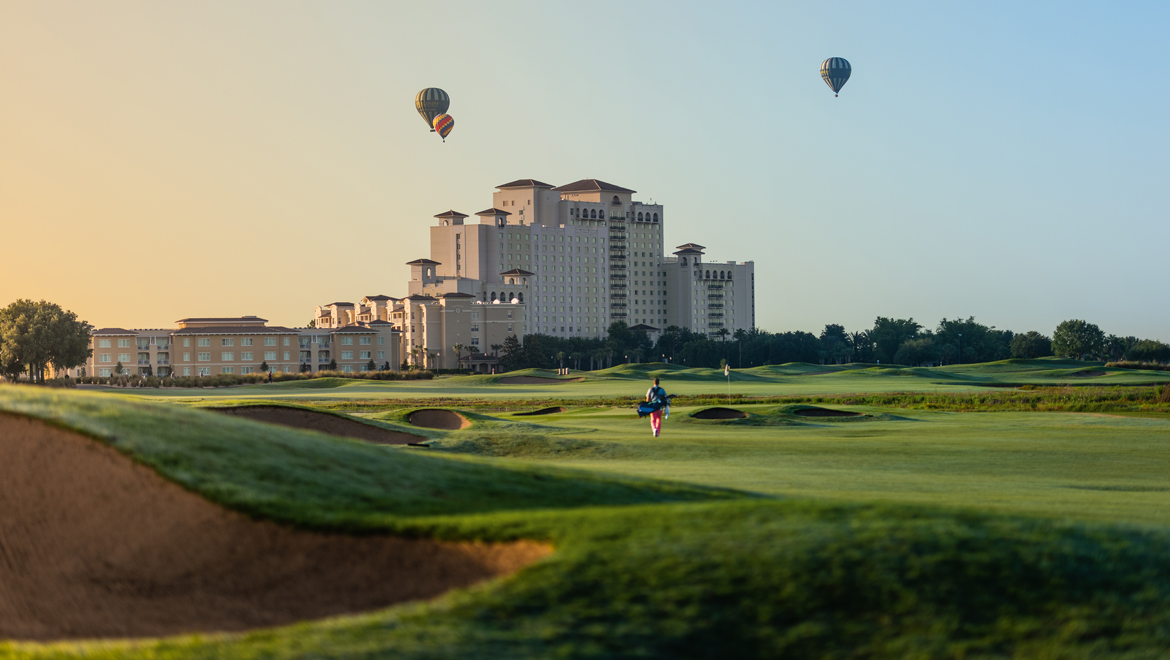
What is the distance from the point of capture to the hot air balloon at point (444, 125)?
135250mm

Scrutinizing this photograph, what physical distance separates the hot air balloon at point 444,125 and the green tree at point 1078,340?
10935cm

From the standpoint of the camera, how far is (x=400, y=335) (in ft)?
603

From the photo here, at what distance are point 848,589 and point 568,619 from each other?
8.88ft

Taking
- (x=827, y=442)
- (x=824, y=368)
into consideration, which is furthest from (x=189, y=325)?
(x=827, y=442)

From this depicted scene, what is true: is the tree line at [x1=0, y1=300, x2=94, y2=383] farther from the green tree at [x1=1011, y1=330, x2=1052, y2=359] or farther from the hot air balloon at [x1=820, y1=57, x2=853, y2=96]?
the green tree at [x1=1011, y1=330, x2=1052, y2=359]

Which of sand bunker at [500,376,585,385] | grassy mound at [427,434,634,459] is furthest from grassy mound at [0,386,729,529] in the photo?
sand bunker at [500,376,585,385]

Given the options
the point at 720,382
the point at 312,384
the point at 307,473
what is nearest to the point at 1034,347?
the point at 720,382

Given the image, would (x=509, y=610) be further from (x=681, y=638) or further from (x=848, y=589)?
(x=848, y=589)

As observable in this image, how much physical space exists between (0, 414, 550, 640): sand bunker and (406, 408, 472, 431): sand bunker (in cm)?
2887

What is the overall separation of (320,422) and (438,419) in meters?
8.87

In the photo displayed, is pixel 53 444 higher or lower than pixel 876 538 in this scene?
higher

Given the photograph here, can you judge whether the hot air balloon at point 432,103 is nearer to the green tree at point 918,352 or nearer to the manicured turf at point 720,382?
the manicured turf at point 720,382

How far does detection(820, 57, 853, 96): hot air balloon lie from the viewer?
11118cm

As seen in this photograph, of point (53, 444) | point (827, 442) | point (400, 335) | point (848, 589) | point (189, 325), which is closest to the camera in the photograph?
point (848, 589)
